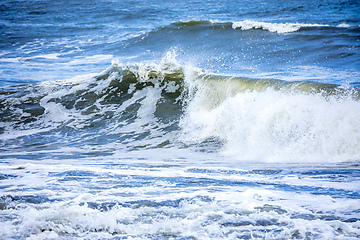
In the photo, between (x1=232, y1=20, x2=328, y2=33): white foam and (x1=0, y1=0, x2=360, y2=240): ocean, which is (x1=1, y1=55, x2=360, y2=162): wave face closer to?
(x1=0, y1=0, x2=360, y2=240): ocean

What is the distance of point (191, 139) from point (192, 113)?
1147 millimetres

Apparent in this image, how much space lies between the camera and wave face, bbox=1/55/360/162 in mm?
6371

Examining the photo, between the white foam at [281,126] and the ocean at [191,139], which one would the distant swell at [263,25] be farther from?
the white foam at [281,126]

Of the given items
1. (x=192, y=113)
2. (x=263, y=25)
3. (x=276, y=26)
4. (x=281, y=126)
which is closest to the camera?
(x=281, y=126)

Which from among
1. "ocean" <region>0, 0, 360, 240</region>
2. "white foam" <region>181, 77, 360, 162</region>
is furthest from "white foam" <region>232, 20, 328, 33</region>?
"white foam" <region>181, 77, 360, 162</region>

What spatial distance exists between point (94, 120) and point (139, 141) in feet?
5.87

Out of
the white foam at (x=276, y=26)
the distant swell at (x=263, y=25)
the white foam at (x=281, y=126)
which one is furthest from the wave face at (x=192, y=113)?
the distant swell at (x=263, y=25)

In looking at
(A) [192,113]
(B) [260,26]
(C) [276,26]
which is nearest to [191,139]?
(A) [192,113]

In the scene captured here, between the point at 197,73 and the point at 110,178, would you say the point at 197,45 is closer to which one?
Answer: the point at 197,73

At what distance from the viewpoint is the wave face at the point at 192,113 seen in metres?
6.37

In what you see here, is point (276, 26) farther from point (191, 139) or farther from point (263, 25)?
point (191, 139)

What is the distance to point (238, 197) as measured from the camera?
4.16 metres

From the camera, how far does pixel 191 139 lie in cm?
772

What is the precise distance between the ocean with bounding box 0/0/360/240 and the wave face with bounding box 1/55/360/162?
31 millimetres
